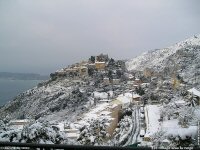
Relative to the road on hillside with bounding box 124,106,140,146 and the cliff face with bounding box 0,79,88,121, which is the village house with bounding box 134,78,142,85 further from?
the road on hillside with bounding box 124,106,140,146

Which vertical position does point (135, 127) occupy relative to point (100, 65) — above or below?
below

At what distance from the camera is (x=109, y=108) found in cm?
4691

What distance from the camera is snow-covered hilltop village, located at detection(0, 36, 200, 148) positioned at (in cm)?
1398

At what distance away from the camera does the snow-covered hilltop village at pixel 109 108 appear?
14.0 meters

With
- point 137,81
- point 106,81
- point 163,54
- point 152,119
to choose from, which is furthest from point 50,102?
point 163,54

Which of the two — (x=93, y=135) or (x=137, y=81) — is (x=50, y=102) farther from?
(x=93, y=135)

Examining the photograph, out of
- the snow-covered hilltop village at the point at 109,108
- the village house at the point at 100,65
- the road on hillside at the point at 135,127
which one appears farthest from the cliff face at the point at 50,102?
the road on hillside at the point at 135,127

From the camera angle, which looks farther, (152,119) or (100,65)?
(100,65)

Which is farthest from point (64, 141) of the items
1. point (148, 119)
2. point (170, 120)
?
point (148, 119)

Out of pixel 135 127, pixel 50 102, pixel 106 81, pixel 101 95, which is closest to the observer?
pixel 135 127

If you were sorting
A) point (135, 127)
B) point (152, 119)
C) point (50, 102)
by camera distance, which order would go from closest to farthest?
point (152, 119) < point (135, 127) < point (50, 102)

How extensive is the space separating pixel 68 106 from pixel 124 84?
18.0 m

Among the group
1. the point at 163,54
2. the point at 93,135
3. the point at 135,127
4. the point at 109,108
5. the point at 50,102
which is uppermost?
the point at 163,54

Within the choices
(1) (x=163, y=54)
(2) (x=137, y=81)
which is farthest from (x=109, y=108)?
(1) (x=163, y=54)
